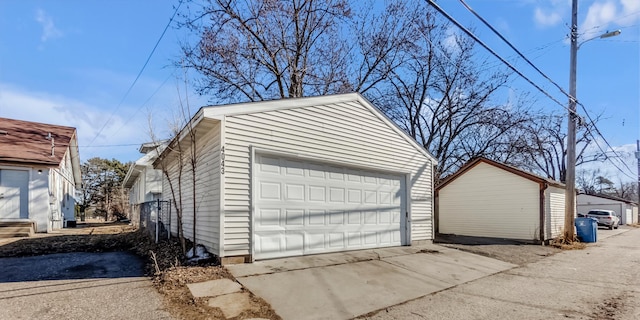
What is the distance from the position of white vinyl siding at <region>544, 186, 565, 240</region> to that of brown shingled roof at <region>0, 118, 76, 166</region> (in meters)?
18.6

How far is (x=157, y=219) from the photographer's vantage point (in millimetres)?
9516

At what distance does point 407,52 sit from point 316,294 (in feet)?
51.9

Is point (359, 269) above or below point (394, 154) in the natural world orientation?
below

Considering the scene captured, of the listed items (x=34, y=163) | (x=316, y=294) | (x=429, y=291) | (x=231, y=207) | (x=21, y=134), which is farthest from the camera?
(x=21, y=134)

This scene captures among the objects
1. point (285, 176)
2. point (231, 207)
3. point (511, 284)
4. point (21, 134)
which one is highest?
point (21, 134)

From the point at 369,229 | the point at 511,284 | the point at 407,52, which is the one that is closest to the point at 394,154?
the point at 369,229

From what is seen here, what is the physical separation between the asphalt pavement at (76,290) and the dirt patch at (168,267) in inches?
8.0

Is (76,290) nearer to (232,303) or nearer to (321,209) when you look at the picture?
(232,303)

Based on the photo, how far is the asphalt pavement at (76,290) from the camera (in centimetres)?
445

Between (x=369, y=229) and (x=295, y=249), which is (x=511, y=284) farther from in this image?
(x=295, y=249)

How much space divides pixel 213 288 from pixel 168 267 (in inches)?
63.5

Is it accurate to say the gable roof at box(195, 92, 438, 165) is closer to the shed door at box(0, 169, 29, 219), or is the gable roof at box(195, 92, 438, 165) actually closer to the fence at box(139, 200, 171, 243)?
the fence at box(139, 200, 171, 243)

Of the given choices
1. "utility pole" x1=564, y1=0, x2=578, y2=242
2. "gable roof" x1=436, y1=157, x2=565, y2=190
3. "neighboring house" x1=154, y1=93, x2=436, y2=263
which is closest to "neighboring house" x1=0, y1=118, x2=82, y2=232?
"neighboring house" x1=154, y1=93, x2=436, y2=263

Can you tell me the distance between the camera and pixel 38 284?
5707 mm
